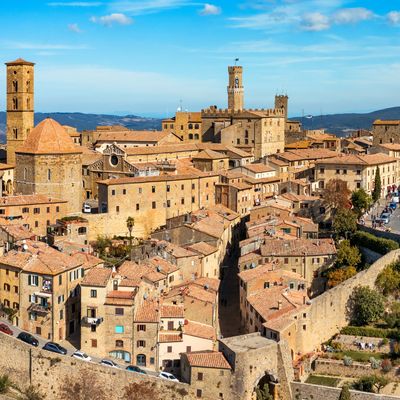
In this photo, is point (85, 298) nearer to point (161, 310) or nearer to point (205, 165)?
point (161, 310)

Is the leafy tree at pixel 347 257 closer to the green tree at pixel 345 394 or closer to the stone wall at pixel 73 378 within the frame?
the green tree at pixel 345 394

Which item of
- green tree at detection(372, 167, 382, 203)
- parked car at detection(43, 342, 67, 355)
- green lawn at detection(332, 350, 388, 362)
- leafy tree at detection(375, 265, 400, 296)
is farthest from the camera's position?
green tree at detection(372, 167, 382, 203)

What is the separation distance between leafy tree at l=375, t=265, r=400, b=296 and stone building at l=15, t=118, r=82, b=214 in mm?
24142

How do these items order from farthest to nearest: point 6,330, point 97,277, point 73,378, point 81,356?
point 6,330 < point 97,277 < point 81,356 < point 73,378

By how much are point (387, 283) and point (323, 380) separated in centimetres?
966

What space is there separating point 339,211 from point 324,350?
16.1m

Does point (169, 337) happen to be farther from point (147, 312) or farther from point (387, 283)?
point (387, 283)

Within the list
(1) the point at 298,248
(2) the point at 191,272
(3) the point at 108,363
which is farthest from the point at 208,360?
(1) the point at 298,248

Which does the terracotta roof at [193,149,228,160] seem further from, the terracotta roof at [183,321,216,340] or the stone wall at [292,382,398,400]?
the stone wall at [292,382,398,400]

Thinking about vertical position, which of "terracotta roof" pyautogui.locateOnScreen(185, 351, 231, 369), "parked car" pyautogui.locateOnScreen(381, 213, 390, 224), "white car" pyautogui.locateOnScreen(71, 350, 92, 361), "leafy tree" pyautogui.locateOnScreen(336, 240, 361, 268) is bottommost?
"white car" pyautogui.locateOnScreen(71, 350, 92, 361)

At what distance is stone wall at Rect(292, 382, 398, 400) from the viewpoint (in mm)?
38906

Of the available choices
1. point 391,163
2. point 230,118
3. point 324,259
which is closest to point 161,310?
point 324,259

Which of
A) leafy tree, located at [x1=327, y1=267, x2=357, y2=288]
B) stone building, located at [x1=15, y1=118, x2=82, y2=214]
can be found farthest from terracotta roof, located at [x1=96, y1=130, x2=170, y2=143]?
leafy tree, located at [x1=327, y1=267, x2=357, y2=288]

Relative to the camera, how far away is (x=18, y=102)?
2768 inches
